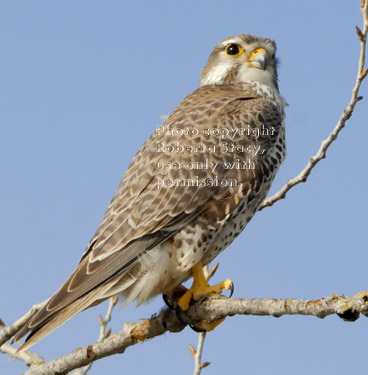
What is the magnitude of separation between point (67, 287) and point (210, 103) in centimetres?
174

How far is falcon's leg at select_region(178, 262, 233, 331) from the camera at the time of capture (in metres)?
4.20

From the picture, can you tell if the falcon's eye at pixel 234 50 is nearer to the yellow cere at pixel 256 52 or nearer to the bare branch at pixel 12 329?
the yellow cere at pixel 256 52

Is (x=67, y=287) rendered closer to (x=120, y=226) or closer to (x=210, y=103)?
(x=120, y=226)

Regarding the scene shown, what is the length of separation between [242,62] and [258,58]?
0.15 meters

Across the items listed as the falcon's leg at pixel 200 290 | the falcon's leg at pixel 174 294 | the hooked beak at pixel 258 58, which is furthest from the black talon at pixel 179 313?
the hooked beak at pixel 258 58

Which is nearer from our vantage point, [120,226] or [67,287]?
[67,287]

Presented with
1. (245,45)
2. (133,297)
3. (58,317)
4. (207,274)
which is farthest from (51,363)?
(245,45)

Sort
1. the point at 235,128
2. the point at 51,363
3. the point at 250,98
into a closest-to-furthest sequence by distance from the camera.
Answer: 1. the point at 51,363
2. the point at 235,128
3. the point at 250,98

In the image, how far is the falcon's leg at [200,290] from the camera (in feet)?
13.8

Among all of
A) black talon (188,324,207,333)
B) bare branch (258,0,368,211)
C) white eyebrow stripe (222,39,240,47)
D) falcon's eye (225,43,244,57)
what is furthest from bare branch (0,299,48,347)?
white eyebrow stripe (222,39,240,47)

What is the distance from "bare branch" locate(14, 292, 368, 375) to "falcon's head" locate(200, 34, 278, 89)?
2048 mm

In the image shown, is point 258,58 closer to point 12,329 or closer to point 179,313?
point 179,313

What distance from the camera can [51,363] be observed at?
3768 mm

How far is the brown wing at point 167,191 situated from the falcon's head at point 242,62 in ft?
1.39
